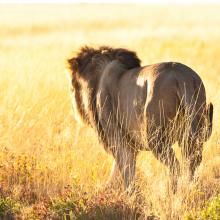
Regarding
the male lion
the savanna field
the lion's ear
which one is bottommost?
the savanna field

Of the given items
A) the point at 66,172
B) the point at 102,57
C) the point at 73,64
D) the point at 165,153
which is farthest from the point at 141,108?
the point at 73,64

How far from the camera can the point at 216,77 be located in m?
14.2

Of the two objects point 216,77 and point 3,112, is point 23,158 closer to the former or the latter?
point 3,112

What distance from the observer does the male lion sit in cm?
614

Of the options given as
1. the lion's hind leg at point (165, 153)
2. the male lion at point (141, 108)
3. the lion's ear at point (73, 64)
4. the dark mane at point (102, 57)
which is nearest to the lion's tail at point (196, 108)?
the male lion at point (141, 108)

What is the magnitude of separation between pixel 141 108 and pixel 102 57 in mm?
1339

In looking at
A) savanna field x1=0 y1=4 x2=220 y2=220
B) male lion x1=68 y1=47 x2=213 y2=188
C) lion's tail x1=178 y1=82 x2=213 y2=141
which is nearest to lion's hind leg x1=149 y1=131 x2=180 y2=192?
male lion x1=68 y1=47 x2=213 y2=188

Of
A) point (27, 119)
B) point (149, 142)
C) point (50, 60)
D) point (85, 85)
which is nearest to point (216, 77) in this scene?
point (50, 60)

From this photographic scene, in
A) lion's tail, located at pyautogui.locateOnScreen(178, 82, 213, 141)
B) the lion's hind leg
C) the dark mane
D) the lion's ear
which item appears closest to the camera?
lion's tail, located at pyautogui.locateOnScreen(178, 82, 213, 141)

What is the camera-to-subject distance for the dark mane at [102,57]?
283 inches

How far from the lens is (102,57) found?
7.46 meters

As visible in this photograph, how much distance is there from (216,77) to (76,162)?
25.1 ft

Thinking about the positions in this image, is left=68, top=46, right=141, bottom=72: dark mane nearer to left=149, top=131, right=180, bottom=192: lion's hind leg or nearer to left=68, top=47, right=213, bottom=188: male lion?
left=68, top=47, right=213, bottom=188: male lion

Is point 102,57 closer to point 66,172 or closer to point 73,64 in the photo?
point 73,64
